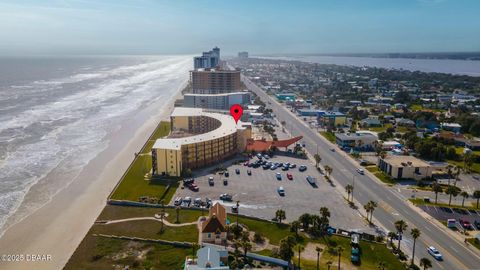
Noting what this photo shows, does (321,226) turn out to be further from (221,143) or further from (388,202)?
(221,143)

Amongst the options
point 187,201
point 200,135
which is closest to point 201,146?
point 200,135

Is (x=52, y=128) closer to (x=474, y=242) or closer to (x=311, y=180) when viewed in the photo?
(x=311, y=180)

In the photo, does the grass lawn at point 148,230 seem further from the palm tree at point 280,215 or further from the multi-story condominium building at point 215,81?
the multi-story condominium building at point 215,81

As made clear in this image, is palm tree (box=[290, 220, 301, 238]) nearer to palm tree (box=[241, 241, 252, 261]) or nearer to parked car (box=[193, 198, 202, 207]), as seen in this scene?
palm tree (box=[241, 241, 252, 261])

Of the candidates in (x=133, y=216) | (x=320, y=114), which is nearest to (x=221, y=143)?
(x=133, y=216)

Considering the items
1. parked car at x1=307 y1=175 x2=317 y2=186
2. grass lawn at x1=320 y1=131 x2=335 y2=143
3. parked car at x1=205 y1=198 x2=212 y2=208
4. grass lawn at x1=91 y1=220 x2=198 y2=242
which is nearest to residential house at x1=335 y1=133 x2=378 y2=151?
grass lawn at x1=320 y1=131 x2=335 y2=143

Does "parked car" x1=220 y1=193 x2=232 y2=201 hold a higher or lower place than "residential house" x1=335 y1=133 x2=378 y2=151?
lower

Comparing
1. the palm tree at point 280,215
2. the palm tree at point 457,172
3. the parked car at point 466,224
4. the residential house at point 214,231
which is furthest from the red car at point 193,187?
the palm tree at point 457,172
